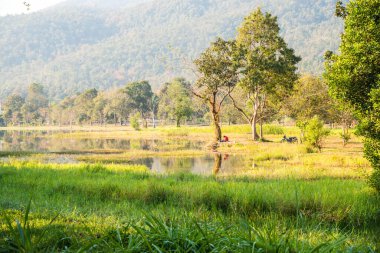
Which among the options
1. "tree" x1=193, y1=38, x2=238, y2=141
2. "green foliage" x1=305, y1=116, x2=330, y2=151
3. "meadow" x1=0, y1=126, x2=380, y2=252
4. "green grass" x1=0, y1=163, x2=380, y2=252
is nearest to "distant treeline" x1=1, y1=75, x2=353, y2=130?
"tree" x1=193, y1=38, x2=238, y2=141

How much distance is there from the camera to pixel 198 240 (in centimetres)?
455

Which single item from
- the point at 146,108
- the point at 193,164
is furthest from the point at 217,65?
the point at 146,108

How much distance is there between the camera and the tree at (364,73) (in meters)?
10.4

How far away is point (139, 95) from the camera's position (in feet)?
354

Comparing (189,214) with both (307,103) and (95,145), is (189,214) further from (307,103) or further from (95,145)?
(307,103)

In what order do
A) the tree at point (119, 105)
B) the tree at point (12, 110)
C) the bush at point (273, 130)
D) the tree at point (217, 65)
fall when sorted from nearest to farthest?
the tree at point (217, 65), the bush at point (273, 130), the tree at point (119, 105), the tree at point (12, 110)

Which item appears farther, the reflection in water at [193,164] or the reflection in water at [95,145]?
the reflection in water at [95,145]

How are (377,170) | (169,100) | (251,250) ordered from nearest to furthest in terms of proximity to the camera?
(251,250), (377,170), (169,100)

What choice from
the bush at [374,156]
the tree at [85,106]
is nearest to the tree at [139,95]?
the tree at [85,106]

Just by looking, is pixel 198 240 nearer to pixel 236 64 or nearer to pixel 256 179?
pixel 256 179

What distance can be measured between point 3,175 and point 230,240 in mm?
11938

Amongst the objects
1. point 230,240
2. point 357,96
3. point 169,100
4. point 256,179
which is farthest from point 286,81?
point 169,100

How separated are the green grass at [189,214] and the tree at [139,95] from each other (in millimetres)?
93402

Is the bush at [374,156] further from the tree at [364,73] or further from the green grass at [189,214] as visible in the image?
the green grass at [189,214]
